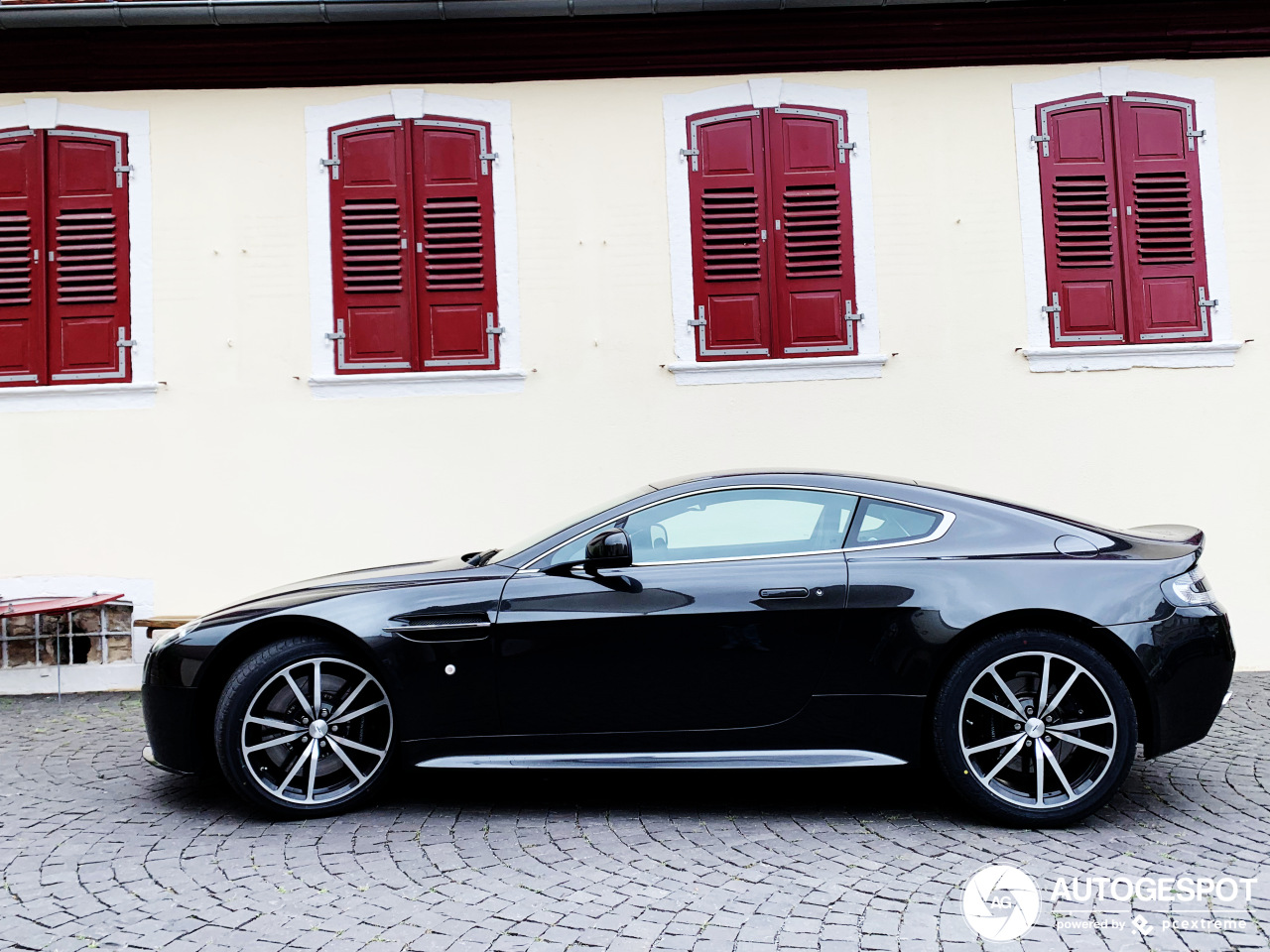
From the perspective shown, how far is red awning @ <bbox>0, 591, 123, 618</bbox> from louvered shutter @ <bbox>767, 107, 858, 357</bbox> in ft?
16.2

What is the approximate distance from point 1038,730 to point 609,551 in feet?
5.69

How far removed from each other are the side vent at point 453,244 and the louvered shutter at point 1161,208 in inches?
189

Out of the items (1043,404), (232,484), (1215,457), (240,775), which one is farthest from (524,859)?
(1215,457)

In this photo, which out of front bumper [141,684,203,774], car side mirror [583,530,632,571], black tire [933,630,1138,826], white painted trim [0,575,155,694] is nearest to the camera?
black tire [933,630,1138,826]

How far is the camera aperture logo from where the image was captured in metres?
2.81

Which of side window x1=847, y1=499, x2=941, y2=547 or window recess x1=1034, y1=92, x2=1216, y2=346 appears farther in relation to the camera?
window recess x1=1034, y1=92, x2=1216, y2=346

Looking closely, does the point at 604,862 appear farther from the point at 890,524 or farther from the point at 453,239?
the point at 453,239

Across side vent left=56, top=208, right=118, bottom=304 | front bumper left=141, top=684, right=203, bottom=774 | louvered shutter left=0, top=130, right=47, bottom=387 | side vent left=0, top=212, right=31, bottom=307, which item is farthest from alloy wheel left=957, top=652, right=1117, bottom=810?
side vent left=0, top=212, right=31, bottom=307

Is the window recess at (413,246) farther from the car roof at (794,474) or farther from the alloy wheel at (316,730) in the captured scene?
the alloy wheel at (316,730)

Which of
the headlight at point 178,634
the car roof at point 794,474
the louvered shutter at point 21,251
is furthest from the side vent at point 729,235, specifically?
the louvered shutter at point 21,251

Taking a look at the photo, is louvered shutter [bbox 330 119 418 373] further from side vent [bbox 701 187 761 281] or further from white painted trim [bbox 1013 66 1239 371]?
white painted trim [bbox 1013 66 1239 371]

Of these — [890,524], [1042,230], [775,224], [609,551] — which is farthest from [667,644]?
[1042,230]

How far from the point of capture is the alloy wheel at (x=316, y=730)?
3.85m

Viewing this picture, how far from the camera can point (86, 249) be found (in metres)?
7.21
